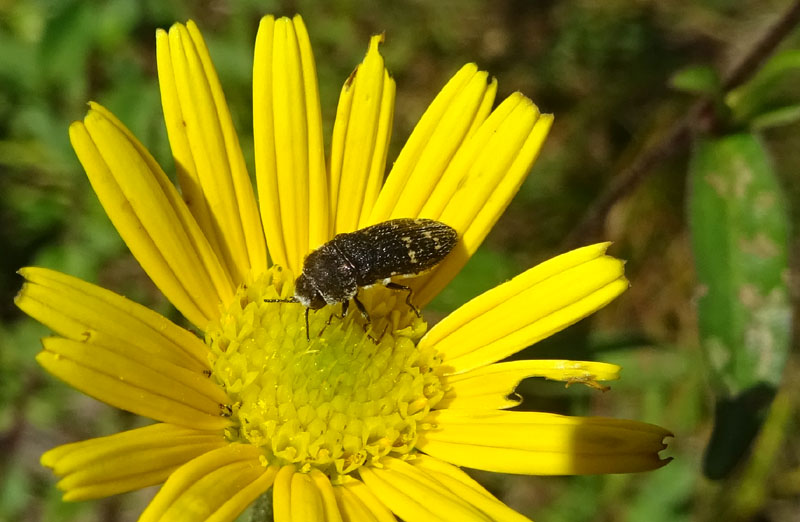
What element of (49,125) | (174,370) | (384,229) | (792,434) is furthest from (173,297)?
(792,434)

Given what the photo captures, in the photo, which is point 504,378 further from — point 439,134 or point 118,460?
point 118,460

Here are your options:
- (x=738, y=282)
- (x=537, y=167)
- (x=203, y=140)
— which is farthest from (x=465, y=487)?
(x=537, y=167)

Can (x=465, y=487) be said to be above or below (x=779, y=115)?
below

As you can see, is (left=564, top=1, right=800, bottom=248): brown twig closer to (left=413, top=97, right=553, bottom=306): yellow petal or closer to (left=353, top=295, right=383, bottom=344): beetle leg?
(left=413, top=97, right=553, bottom=306): yellow petal

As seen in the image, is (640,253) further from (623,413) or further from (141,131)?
(141,131)

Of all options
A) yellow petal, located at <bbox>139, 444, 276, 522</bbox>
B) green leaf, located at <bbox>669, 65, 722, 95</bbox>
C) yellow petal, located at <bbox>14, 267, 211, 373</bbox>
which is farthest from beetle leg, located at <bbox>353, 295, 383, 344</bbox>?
green leaf, located at <bbox>669, 65, 722, 95</bbox>

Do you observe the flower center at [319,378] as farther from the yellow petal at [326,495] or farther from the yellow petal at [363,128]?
the yellow petal at [363,128]
